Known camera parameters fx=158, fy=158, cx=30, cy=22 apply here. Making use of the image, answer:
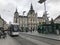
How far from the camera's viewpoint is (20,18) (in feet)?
468

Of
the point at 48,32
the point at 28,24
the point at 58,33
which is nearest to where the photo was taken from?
the point at 58,33

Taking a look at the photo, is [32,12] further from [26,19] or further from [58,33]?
[58,33]

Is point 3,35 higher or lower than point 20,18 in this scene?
lower

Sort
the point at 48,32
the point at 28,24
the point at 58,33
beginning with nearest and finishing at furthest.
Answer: the point at 58,33 → the point at 48,32 → the point at 28,24

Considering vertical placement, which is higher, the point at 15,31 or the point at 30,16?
the point at 30,16

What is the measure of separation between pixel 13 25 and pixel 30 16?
98201mm

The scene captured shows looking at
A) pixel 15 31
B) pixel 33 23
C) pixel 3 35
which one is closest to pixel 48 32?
pixel 15 31

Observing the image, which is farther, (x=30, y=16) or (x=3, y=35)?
(x=30, y=16)

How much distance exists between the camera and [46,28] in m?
49.4

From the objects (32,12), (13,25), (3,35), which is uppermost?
(32,12)

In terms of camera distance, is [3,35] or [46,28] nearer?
[3,35]

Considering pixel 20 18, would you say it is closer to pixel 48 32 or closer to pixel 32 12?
pixel 32 12

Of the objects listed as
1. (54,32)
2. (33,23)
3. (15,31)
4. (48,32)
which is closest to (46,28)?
(48,32)

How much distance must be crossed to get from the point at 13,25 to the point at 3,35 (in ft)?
13.0
